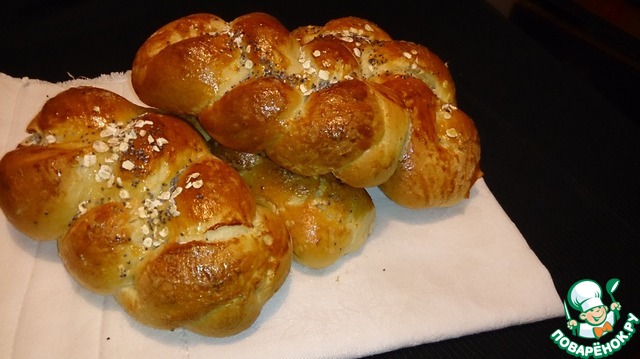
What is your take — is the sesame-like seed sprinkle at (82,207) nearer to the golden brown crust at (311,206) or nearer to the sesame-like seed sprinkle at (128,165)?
the sesame-like seed sprinkle at (128,165)

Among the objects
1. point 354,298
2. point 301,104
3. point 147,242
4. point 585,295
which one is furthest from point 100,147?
point 585,295

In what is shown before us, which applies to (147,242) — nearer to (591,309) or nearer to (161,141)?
(161,141)

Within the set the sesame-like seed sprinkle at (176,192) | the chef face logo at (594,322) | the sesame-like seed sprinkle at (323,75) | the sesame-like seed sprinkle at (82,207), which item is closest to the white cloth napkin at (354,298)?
the chef face logo at (594,322)

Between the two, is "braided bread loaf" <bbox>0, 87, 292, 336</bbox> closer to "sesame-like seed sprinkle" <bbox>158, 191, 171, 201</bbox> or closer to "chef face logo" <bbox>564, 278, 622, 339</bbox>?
"sesame-like seed sprinkle" <bbox>158, 191, 171, 201</bbox>

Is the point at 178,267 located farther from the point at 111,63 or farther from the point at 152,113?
the point at 111,63

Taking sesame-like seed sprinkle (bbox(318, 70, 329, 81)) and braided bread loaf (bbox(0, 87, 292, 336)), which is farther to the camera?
sesame-like seed sprinkle (bbox(318, 70, 329, 81))

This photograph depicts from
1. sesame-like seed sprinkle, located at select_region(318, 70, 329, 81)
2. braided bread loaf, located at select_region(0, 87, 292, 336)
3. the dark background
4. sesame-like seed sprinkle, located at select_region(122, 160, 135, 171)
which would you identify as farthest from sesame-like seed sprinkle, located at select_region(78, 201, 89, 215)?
the dark background
